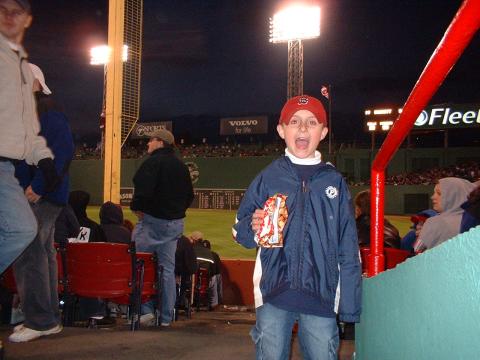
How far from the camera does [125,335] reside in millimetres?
2861

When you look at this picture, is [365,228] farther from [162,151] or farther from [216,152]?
[216,152]

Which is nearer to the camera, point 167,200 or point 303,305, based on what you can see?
point 303,305

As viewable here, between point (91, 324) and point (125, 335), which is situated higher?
point (125, 335)

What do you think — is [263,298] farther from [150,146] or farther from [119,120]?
[119,120]

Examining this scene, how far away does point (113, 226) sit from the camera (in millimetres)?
4891

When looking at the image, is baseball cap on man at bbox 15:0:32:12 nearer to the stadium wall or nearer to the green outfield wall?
the stadium wall

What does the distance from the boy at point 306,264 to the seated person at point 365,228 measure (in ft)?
9.07

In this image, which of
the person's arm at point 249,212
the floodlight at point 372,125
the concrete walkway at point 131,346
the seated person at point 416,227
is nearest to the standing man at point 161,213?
the concrete walkway at point 131,346

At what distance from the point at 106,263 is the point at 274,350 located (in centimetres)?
192

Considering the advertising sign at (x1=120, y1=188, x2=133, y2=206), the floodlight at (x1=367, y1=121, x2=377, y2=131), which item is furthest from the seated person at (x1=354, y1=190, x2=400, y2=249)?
the floodlight at (x1=367, y1=121, x2=377, y2=131)

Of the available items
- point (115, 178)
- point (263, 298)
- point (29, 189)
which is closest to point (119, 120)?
point (115, 178)

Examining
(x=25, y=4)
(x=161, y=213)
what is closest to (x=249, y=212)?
(x=25, y=4)

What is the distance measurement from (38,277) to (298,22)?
17245 millimetres

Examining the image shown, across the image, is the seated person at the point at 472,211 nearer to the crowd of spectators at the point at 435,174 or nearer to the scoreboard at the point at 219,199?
the scoreboard at the point at 219,199
